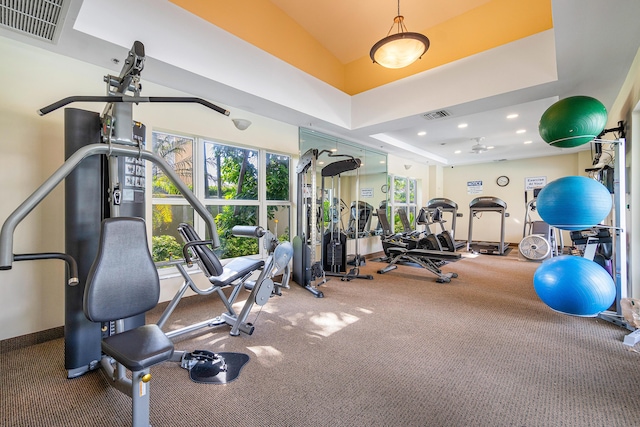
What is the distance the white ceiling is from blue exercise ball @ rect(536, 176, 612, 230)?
4.23ft

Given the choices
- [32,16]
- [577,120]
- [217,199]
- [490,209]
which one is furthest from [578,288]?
[490,209]

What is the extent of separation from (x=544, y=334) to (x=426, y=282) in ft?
6.39

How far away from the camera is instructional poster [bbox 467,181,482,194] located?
31.1 ft

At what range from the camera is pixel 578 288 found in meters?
2.16

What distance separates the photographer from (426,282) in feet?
15.1

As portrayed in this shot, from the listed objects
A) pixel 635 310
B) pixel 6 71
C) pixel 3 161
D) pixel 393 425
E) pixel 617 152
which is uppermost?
pixel 6 71

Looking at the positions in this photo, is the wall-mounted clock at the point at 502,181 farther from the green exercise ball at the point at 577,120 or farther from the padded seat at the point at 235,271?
the padded seat at the point at 235,271

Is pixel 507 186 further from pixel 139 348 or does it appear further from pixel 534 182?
pixel 139 348

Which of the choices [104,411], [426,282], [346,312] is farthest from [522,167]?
[104,411]

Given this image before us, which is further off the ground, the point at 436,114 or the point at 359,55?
the point at 359,55

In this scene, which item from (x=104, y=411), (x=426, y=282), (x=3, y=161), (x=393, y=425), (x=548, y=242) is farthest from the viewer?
(x=548, y=242)

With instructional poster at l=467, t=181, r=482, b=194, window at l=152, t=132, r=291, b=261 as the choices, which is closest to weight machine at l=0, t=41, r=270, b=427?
window at l=152, t=132, r=291, b=261

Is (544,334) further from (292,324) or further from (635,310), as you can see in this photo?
(292,324)

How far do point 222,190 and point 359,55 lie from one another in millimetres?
3416
